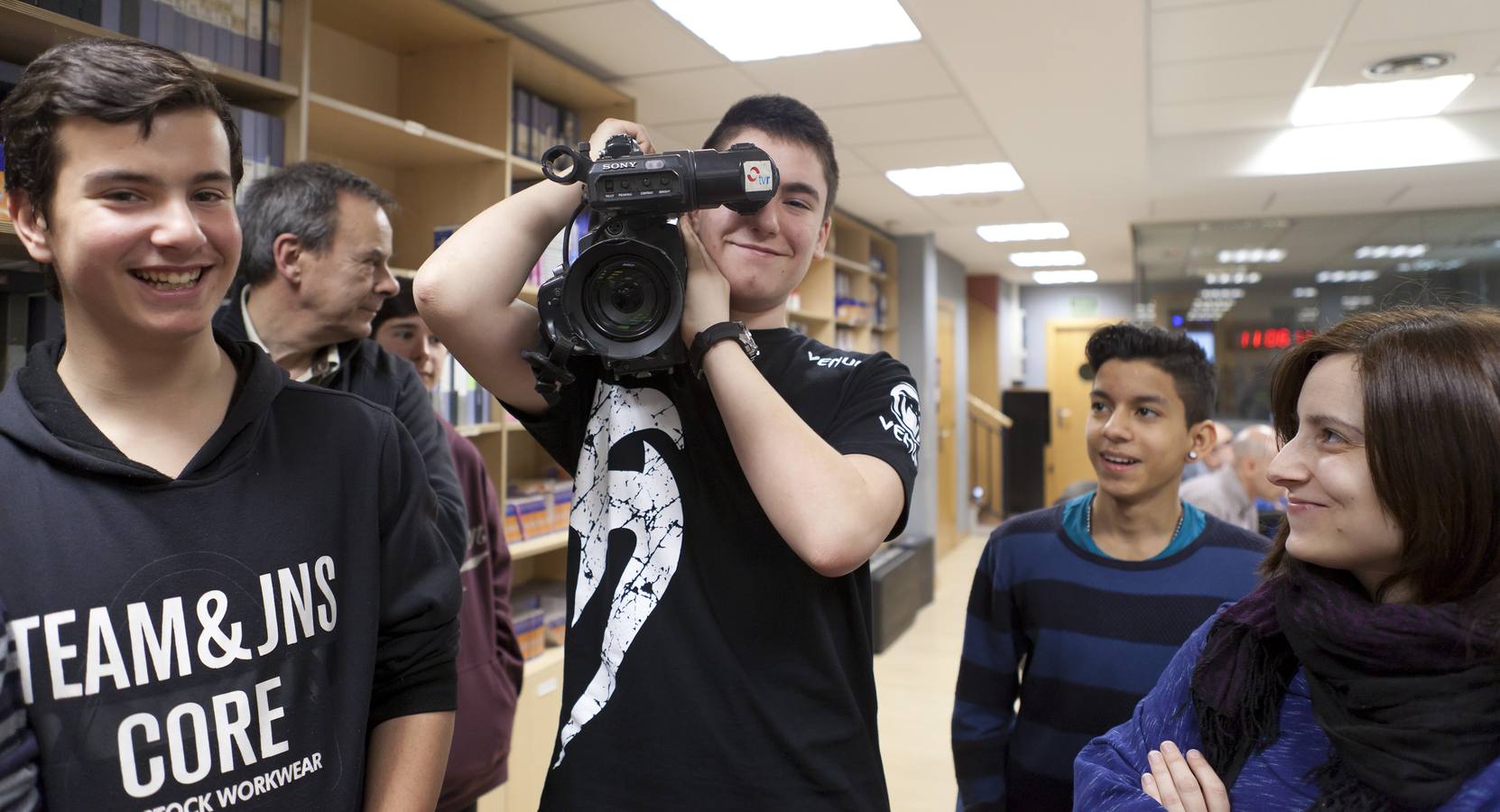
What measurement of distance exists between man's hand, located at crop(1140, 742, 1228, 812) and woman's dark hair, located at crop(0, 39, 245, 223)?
1.18 meters

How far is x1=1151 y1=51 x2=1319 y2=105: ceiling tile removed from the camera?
3570 millimetres

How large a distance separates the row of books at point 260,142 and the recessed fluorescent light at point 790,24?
1.23m

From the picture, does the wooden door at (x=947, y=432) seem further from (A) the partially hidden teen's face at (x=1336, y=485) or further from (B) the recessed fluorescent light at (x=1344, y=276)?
(A) the partially hidden teen's face at (x=1336, y=485)

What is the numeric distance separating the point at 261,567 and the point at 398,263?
92.3 inches

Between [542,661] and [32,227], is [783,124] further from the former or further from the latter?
[542,661]

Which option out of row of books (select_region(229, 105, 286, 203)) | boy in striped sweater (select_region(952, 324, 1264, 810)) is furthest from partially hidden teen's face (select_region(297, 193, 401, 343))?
boy in striped sweater (select_region(952, 324, 1264, 810))

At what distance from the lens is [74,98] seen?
0.81 meters

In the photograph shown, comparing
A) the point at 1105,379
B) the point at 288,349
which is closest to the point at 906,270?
the point at 1105,379

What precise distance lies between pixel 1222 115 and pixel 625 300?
447cm

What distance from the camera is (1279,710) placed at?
945 millimetres

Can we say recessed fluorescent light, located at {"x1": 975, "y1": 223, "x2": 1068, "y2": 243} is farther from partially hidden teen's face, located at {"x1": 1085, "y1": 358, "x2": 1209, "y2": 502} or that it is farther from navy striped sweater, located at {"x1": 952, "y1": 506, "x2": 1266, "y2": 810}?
navy striped sweater, located at {"x1": 952, "y1": 506, "x2": 1266, "y2": 810}

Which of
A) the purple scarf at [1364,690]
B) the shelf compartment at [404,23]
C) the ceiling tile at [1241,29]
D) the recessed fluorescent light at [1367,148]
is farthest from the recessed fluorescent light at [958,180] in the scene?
the purple scarf at [1364,690]

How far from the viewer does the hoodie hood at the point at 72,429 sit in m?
0.80

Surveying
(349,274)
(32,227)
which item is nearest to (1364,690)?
(32,227)
